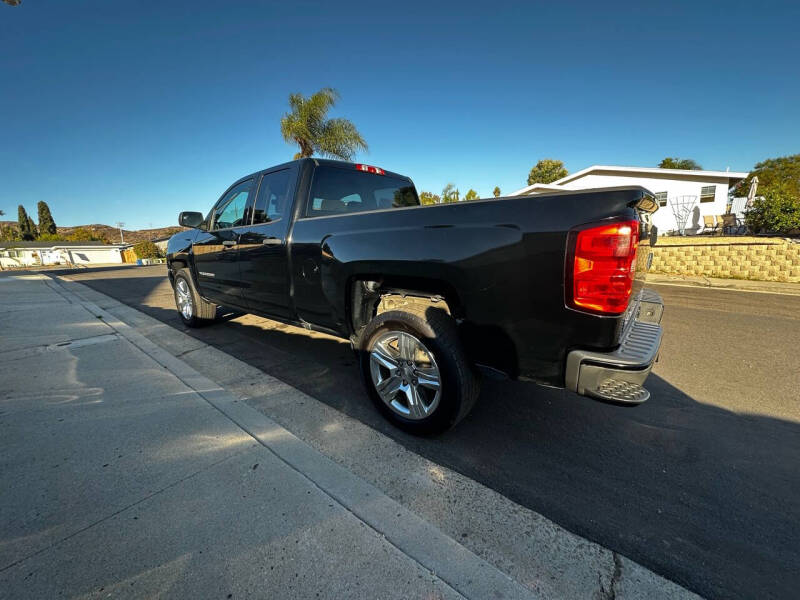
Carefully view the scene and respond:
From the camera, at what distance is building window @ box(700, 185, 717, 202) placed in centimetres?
1917

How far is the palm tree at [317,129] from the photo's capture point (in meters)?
17.8

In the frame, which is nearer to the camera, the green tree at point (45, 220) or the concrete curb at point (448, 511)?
the concrete curb at point (448, 511)

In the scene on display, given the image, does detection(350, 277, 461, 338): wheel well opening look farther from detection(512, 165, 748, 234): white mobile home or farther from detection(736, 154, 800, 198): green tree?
detection(736, 154, 800, 198): green tree

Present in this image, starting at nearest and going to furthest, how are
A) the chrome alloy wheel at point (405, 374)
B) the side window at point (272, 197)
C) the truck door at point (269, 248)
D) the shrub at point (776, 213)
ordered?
the chrome alloy wheel at point (405, 374) → the truck door at point (269, 248) → the side window at point (272, 197) → the shrub at point (776, 213)

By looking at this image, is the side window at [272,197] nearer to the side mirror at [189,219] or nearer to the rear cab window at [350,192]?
the rear cab window at [350,192]

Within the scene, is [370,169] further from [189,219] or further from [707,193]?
[707,193]

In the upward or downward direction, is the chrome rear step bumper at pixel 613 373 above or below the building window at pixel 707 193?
below

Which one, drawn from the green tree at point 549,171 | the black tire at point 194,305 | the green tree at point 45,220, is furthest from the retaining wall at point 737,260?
the green tree at point 45,220

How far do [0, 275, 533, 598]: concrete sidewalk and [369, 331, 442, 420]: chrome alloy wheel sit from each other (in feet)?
1.99

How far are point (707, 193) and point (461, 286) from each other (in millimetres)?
25611

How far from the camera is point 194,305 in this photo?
15.4 ft

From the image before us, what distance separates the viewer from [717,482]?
5.84 feet

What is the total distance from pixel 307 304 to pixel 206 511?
1.64 m

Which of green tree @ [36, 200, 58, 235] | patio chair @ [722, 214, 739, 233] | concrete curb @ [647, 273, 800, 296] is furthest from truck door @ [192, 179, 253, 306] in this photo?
green tree @ [36, 200, 58, 235]
